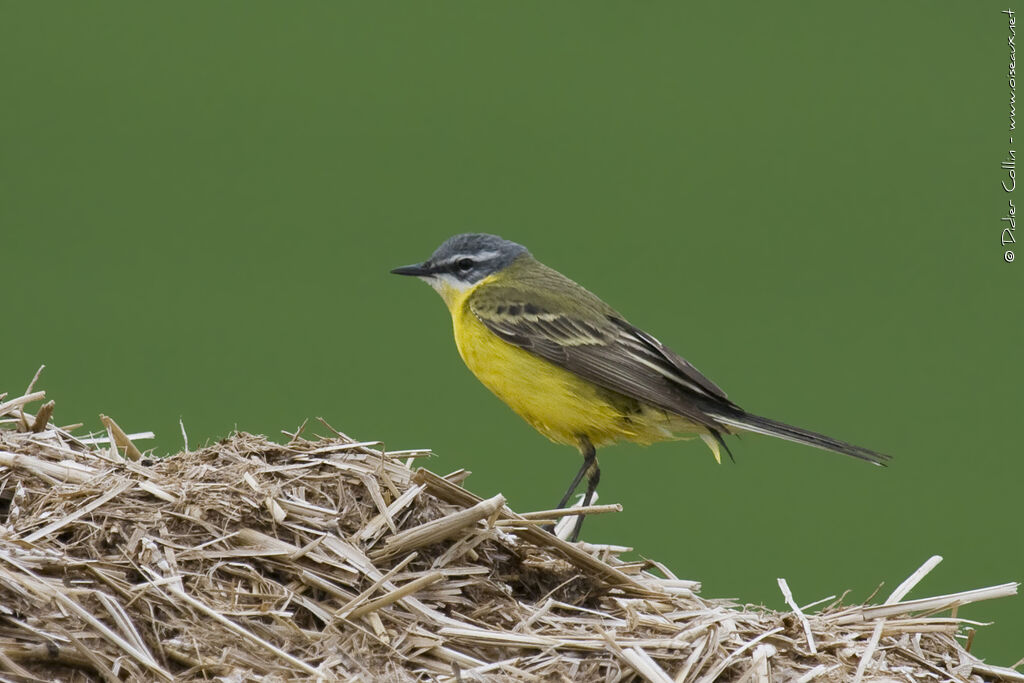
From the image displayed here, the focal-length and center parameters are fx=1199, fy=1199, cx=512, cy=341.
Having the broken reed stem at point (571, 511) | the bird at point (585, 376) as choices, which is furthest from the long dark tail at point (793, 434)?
the broken reed stem at point (571, 511)

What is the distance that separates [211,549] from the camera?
3.95 meters

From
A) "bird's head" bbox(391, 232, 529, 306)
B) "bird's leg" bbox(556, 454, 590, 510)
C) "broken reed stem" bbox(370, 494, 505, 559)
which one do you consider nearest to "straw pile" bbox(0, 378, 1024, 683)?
"broken reed stem" bbox(370, 494, 505, 559)

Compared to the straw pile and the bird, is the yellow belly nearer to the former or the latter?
the bird

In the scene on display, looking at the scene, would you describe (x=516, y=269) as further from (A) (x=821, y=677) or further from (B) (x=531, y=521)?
(A) (x=821, y=677)

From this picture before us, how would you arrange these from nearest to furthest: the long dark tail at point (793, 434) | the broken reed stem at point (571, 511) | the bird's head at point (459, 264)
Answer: the broken reed stem at point (571, 511) → the long dark tail at point (793, 434) → the bird's head at point (459, 264)

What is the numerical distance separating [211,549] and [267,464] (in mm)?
587

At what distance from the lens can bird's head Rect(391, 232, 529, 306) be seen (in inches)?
278

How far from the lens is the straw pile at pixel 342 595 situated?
360 centimetres

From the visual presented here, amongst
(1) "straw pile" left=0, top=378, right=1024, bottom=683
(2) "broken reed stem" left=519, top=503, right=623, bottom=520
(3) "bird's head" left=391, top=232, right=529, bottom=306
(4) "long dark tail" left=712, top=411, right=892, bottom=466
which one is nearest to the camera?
(1) "straw pile" left=0, top=378, right=1024, bottom=683

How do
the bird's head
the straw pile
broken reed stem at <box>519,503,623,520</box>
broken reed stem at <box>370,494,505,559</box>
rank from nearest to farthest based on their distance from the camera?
1. the straw pile
2. broken reed stem at <box>370,494,505,559</box>
3. broken reed stem at <box>519,503,623,520</box>
4. the bird's head

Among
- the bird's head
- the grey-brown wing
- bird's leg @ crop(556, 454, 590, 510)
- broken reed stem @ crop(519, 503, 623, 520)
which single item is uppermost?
the bird's head

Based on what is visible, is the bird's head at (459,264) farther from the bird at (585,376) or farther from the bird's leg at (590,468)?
the bird's leg at (590,468)

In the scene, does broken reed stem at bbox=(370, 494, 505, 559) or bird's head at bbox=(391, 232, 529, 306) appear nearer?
broken reed stem at bbox=(370, 494, 505, 559)

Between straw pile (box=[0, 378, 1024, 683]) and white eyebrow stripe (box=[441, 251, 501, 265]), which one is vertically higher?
white eyebrow stripe (box=[441, 251, 501, 265])
